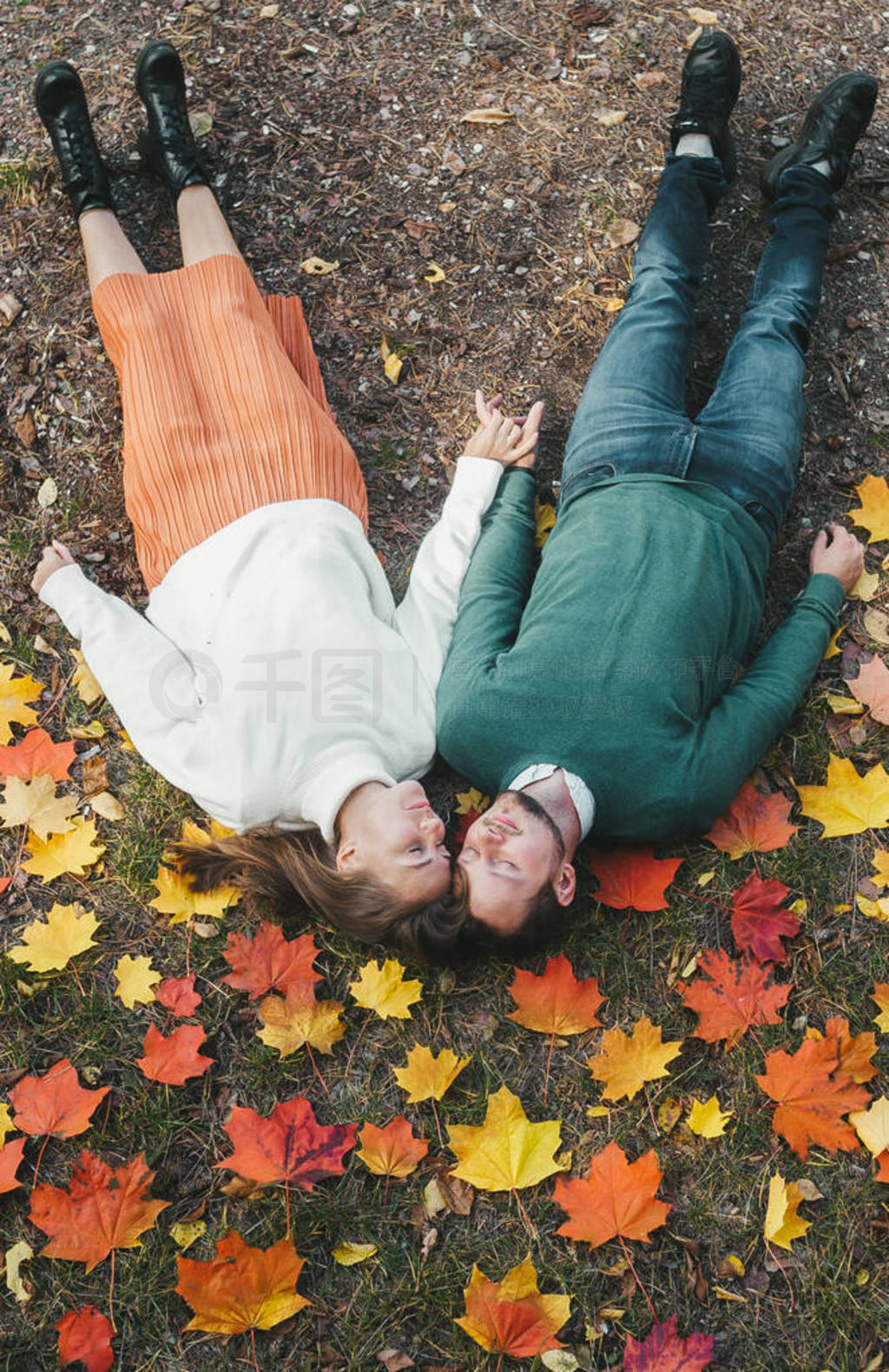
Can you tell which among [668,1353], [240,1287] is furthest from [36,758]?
[668,1353]

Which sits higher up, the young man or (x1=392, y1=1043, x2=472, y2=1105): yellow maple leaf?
the young man

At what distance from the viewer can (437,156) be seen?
14.4 ft

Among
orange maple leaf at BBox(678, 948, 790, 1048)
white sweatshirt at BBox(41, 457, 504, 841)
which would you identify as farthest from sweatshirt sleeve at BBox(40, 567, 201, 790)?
orange maple leaf at BBox(678, 948, 790, 1048)

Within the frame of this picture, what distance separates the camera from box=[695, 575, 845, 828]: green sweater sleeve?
303 cm

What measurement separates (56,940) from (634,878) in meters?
1.80

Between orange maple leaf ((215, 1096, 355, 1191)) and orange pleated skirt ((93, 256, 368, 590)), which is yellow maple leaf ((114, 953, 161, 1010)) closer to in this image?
orange maple leaf ((215, 1096, 355, 1191))

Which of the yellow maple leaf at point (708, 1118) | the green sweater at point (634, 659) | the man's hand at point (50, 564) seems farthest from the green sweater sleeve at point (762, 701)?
the man's hand at point (50, 564)

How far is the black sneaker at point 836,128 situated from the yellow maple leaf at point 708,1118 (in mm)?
3310

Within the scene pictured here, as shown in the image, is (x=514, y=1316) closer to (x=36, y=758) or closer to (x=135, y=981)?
(x=135, y=981)

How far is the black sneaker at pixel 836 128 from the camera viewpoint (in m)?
3.97

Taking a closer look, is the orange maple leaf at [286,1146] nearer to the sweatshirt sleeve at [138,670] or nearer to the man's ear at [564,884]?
the man's ear at [564,884]

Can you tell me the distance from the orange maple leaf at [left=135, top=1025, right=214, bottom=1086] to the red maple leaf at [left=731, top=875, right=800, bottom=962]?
1647mm

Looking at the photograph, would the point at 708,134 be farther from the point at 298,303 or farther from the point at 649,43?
the point at 298,303

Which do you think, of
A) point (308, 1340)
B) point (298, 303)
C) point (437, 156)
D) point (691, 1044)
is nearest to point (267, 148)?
point (437, 156)
